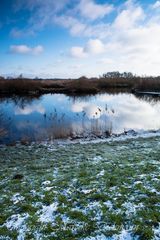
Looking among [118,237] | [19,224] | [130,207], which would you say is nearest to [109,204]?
[130,207]

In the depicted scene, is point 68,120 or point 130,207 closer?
point 130,207

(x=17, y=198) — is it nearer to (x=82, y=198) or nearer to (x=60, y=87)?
(x=82, y=198)

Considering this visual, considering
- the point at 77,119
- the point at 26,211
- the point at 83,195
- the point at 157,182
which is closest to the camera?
the point at 26,211

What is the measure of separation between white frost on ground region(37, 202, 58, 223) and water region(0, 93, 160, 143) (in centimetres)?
898

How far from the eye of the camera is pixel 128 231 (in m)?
4.29

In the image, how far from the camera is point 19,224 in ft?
15.6

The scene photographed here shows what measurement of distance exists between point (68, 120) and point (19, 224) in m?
16.3

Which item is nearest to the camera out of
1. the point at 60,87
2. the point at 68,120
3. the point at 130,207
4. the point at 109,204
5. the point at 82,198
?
the point at 130,207

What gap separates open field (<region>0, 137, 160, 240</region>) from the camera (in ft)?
14.5

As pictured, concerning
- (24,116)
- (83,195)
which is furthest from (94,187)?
(24,116)

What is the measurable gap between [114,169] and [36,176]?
2.46 meters

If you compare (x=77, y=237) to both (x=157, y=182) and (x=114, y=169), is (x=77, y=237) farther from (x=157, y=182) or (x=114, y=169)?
(x=114, y=169)

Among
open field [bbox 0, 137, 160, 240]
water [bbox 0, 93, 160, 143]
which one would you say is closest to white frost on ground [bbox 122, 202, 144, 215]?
open field [bbox 0, 137, 160, 240]

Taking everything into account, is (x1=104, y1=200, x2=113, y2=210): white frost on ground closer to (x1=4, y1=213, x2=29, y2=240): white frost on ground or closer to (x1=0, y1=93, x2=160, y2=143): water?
(x1=4, y1=213, x2=29, y2=240): white frost on ground
